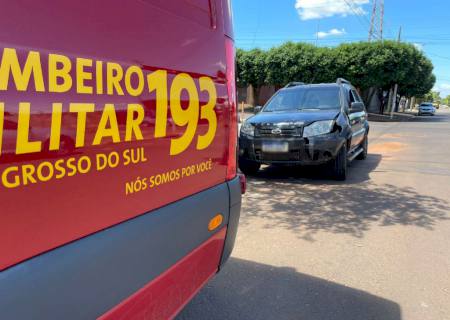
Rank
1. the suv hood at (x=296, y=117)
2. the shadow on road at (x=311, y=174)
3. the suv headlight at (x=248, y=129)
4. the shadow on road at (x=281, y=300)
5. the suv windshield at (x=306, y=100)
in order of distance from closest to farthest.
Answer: the shadow on road at (x=281, y=300), the suv hood at (x=296, y=117), the suv headlight at (x=248, y=129), the shadow on road at (x=311, y=174), the suv windshield at (x=306, y=100)

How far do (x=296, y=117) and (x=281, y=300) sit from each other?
4.09 metres

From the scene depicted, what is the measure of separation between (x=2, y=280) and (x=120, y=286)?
53cm

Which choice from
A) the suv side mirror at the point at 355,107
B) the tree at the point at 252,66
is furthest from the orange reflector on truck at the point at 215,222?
the tree at the point at 252,66

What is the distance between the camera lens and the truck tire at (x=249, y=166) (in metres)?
7.27

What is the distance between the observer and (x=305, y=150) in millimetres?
6500

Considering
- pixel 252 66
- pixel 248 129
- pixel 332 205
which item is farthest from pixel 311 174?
pixel 252 66

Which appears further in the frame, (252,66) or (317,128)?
(252,66)

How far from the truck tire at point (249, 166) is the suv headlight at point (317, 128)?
1.15 meters

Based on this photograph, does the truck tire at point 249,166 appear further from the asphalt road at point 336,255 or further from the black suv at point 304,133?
the asphalt road at point 336,255

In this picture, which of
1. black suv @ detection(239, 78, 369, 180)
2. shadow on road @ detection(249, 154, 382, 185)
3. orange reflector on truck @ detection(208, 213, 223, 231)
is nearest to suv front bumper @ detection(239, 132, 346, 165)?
black suv @ detection(239, 78, 369, 180)

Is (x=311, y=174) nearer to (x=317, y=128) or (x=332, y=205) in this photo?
(x=317, y=128)

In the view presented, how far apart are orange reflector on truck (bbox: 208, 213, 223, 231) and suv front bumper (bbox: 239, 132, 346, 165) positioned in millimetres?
4336

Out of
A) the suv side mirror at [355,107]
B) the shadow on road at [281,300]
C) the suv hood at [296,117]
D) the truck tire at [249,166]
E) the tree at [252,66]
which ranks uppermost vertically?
the tree at [252,66]

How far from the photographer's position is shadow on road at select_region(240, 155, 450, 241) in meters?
4.88
